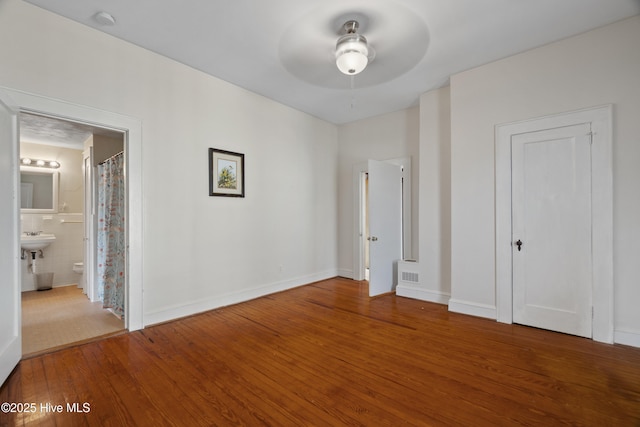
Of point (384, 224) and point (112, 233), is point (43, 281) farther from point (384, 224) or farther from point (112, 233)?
point (384, 224)

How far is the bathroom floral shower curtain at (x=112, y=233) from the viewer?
133 inches

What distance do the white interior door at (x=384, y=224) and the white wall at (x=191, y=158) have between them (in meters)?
1.31

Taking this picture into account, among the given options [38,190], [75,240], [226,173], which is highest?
[226,173]

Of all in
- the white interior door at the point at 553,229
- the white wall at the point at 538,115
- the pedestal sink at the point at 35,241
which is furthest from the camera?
the pedestal sink at the point at 35,241

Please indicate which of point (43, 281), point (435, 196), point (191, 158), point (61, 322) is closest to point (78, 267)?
point (43, 281)

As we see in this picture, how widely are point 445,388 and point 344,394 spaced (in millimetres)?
742

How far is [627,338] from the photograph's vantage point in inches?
106

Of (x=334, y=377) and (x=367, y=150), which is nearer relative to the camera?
(x=334, y=377)

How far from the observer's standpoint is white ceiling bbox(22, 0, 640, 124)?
2.48 metres

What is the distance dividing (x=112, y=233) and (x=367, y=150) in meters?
4.24

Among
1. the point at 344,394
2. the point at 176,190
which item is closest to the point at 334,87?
the point at 176,190

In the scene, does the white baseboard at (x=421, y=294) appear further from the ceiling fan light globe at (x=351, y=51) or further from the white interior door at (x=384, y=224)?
the ceiling fan light globe at (x=351, y=51)

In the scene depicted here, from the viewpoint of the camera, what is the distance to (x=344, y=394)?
1980mm

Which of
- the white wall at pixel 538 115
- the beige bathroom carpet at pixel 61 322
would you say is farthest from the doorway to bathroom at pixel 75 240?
the white wall at pixel 538 115
